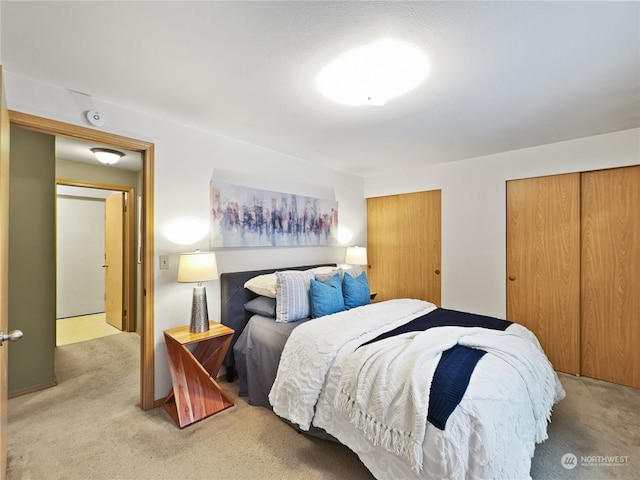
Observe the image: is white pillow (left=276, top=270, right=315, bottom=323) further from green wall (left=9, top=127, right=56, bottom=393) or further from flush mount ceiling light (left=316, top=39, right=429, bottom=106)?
green wall (left=9, top=127, right=56, bottom=393)

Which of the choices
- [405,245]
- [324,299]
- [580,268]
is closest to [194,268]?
[324,299]

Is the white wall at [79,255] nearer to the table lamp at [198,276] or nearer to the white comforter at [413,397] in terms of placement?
the table lamp at [198,276]

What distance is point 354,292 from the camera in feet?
9.44

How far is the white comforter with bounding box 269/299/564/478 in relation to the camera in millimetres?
1304

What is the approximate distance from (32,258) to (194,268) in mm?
1733

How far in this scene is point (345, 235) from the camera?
4258 millimetres

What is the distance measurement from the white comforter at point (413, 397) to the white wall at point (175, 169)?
110cm

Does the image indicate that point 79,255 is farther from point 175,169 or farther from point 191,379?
point 191,379

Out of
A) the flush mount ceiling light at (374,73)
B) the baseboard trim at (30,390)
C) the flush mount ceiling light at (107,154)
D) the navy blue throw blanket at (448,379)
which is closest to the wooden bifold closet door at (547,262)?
the navy blue throw blanket at (448,379)

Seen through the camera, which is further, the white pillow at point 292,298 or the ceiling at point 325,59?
the white pillow at point 292,298

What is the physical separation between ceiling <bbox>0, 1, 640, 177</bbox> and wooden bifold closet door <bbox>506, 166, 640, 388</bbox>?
624mm

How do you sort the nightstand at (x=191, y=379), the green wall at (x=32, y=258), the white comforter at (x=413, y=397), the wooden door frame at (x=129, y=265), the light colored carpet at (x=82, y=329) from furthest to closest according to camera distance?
the wooden door frame at (x=129, y=265) < the light colored carpet at (x=82, y=329) < the green wall at (x=32, y=258) < the nightstand at (x=191, y=379) < the white comforter at (x=413, y=397)

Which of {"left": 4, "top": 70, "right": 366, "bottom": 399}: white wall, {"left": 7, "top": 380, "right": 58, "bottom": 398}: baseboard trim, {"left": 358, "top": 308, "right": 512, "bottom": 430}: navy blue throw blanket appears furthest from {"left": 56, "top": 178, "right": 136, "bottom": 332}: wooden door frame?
{"left": 358, "top": 308, "right": 512, "bottom": 430}: navy blue throw blanket

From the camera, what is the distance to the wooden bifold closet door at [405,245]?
3883mm
